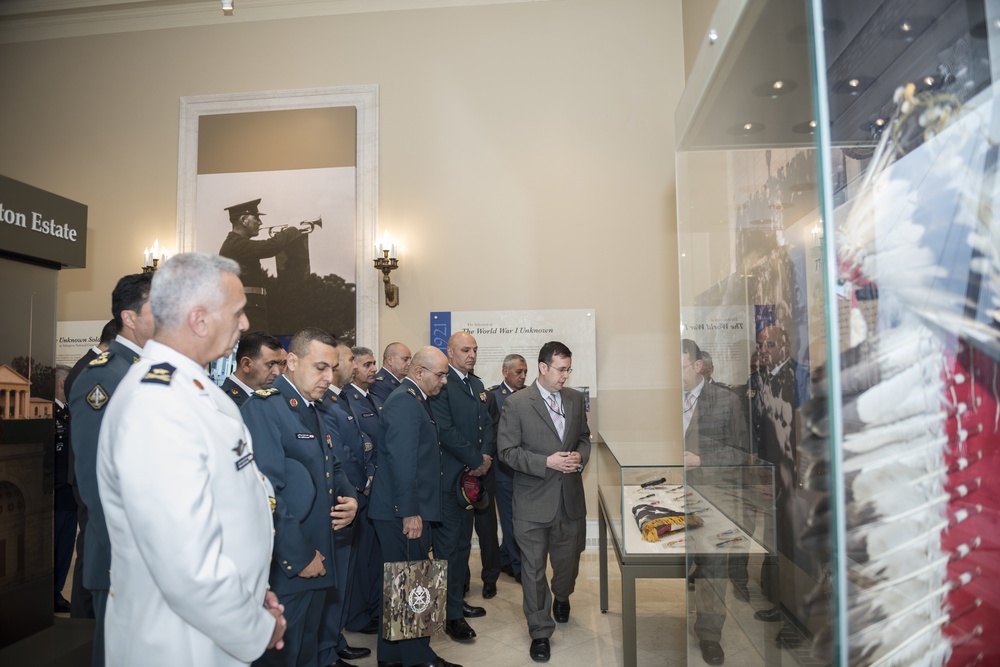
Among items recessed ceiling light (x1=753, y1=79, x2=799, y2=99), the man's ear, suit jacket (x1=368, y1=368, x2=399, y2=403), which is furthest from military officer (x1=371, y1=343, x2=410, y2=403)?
recessed ceiling light (x1=753, y1=79, x2=799, y2=99)

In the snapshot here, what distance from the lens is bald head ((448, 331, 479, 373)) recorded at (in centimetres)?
492

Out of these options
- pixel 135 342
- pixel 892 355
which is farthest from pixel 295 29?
pixel 892 355

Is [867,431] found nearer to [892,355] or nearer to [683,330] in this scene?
[892,355]

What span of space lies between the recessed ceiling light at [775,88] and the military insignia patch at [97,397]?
2284 mm

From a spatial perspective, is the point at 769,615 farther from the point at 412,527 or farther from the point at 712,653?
the point at 412,527

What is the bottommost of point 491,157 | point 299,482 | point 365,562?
point 365,562

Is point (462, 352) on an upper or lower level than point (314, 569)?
upper

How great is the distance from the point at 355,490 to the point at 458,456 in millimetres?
891

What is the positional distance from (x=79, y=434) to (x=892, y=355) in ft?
8.10

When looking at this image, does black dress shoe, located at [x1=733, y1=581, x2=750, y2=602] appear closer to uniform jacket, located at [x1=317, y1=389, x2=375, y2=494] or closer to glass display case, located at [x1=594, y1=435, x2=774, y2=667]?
glass display case, located at [x1=594, y1=435, x2=774, y2=667]

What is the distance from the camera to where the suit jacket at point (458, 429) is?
4391 mm

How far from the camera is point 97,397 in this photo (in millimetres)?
2369

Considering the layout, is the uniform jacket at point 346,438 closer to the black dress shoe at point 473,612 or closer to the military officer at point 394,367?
the military officer at point 394,367

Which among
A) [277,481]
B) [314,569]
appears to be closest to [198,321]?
[277,481]
